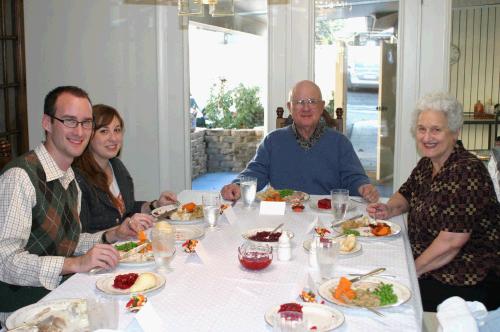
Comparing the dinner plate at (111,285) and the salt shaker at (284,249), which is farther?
the salt shaker at (284,249)

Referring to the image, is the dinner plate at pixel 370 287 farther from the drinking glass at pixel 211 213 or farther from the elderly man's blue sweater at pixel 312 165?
the elderly man's blue sweater at pixel 312 165

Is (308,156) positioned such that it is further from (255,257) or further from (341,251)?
(255,257)

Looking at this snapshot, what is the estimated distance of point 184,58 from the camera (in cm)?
429

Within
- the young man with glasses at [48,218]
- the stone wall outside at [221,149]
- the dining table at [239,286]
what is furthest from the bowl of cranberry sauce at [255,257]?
the stone wall outside at [221,149]

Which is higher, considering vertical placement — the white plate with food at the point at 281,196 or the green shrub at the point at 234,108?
the green shrub at the point at 234,108

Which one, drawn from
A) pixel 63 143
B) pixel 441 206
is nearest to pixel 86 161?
pixel 63 143

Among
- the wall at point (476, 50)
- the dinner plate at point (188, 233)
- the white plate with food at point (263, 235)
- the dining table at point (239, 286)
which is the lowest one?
the dining table at point (239, 286)

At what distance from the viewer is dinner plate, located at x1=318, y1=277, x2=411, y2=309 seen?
147 cm

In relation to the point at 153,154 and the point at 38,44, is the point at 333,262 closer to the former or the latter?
the point at 153,154

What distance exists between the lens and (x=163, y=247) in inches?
67.6

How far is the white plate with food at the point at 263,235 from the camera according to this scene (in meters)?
2.01

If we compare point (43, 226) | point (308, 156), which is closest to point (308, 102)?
point (308, 156)

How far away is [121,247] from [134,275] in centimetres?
31

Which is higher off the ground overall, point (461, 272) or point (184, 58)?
point (184, 58)
